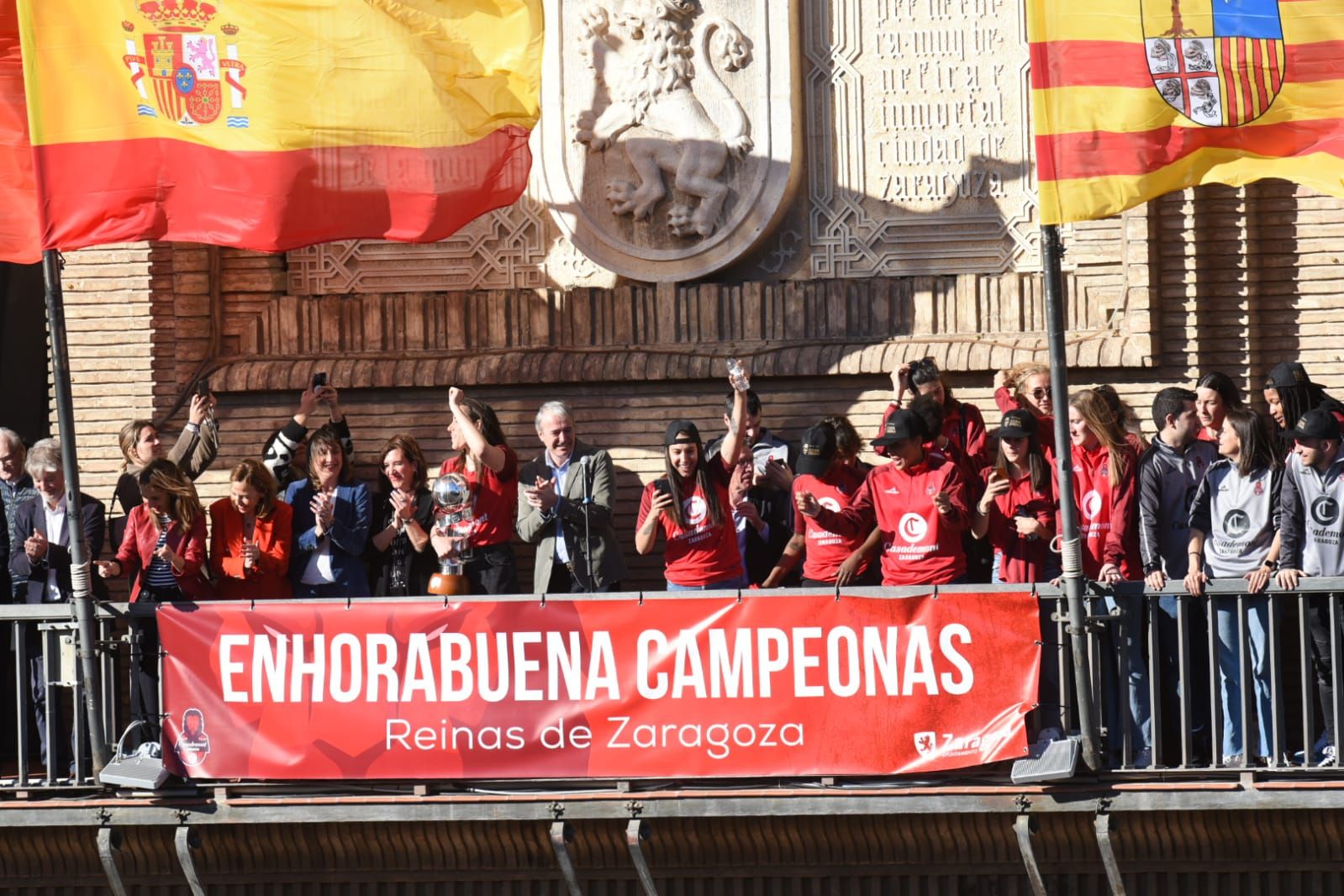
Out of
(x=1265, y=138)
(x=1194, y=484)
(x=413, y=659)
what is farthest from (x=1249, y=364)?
(x=413, y=659)

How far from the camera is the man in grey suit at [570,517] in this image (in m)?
11.5

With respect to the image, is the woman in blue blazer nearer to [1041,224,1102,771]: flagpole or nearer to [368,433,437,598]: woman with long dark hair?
[368,433,437,598]: woman with long dark hair

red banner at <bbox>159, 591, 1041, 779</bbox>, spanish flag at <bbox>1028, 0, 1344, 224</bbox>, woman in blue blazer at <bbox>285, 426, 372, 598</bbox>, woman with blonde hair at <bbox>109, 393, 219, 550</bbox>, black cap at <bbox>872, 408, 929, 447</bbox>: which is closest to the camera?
spanish flag at <bbox>1028, 0, 1344, 224</bbox>

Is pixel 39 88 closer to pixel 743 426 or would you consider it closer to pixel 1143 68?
pixel 743 426

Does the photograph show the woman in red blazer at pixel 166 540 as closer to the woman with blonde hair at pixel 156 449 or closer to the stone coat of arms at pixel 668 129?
the woman with blonde hair at pixel 156 449

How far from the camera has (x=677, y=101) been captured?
12859 mm

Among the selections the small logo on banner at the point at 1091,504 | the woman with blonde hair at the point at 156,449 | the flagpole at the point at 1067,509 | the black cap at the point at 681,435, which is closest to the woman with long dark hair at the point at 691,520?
the black cap at the point at 681,435

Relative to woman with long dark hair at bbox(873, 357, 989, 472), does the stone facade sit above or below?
above

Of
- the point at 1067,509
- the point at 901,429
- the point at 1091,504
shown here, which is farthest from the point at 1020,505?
the point at 1067,509

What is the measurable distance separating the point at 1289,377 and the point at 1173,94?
1781mm

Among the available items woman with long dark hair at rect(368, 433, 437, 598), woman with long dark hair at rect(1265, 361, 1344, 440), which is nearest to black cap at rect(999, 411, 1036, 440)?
woman with long dark hair at rect(1265, 361, 1344, 440)

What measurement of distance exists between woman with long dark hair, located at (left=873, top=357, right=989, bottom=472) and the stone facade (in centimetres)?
79

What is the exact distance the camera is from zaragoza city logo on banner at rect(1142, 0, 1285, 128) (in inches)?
381

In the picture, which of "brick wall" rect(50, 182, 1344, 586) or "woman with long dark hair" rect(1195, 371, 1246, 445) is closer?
"woman with long dark hair" rect(1195, 371, 1246, 445)
